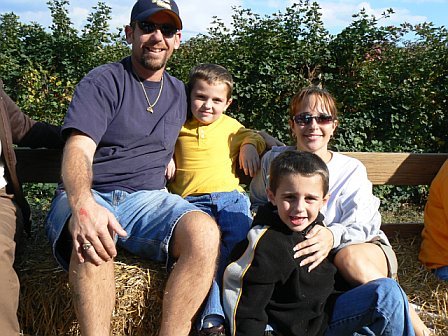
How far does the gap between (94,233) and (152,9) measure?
1.43 metres

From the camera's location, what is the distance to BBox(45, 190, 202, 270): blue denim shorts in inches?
111

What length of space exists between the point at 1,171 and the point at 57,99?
3632mm

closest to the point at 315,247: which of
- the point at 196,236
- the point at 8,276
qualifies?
the point at 196,236

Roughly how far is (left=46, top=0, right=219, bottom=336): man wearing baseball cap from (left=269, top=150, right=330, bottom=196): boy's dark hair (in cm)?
40

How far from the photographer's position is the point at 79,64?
6953 mm

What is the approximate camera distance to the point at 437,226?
140 inches

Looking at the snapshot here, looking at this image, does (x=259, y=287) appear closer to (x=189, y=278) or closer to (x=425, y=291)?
(x=189, y=278)

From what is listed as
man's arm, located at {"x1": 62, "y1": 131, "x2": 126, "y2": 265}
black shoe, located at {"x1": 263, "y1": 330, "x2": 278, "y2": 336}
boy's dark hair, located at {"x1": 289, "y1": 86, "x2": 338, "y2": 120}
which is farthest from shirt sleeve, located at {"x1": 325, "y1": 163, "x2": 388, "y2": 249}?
man's arm, located at {"x1": 62, "y1": 131, "x2": 126, "y2": 265}

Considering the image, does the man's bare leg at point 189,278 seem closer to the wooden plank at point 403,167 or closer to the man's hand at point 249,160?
the man's hand at point 249,160

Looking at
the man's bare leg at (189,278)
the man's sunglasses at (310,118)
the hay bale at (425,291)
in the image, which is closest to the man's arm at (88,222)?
the man's bare leg at (189,278)

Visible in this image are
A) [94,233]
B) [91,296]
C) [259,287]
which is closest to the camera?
[94,233]

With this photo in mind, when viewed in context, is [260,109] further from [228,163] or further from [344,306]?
[344,306]

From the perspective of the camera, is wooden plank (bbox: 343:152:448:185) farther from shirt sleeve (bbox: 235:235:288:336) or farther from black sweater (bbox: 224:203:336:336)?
shirt sleeve (bbox: 235:235:288:336)

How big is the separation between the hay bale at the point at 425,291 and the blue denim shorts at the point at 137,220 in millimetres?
1440
